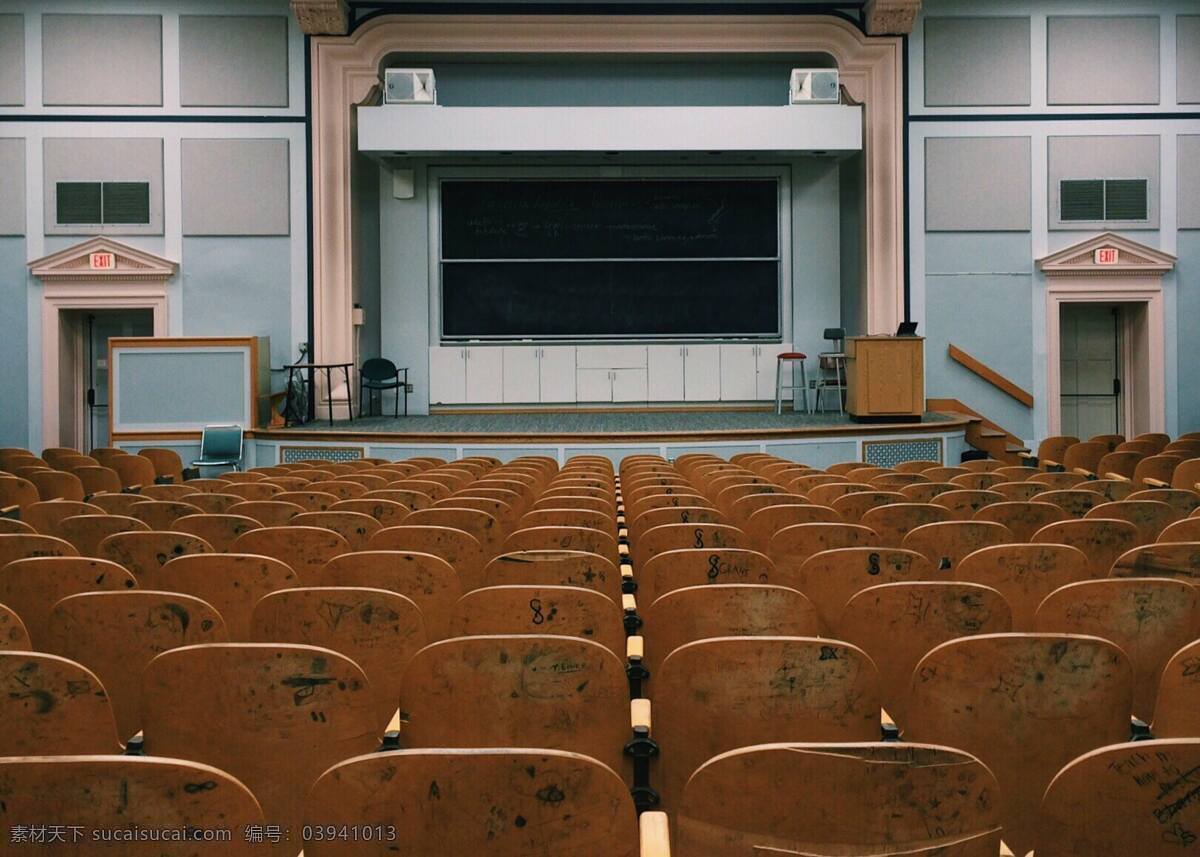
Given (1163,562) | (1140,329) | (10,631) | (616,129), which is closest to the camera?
(10,631)

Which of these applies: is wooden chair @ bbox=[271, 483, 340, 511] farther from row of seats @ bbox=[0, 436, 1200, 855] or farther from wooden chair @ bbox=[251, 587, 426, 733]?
wooden chair @ bbox=[251, 587, 426, 733]

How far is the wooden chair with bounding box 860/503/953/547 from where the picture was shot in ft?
14.5

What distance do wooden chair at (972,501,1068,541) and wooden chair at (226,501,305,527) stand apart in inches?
112

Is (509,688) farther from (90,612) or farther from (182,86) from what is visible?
(182,86)

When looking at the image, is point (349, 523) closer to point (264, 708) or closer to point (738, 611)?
point (738, 611)

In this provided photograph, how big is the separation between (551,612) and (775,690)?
2.45 ft

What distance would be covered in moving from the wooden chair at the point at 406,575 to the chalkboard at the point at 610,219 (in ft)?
38.5

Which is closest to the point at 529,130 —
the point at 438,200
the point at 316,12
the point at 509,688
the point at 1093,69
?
the point at 438,200

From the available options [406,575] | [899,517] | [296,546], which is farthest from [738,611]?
[899,517]

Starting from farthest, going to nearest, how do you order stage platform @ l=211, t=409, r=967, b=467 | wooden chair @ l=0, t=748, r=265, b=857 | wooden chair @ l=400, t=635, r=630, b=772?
stage platform @ l=211, t=409, r=967, b=467
wooden chair @ l=400, t=635, r=630, b=772
wooden chair @ l=0, t=748, r=265, b=857

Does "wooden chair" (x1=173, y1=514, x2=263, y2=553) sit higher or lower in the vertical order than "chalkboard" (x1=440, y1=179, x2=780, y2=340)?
lower

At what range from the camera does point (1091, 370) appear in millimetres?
14492

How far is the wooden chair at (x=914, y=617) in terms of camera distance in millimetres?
2566

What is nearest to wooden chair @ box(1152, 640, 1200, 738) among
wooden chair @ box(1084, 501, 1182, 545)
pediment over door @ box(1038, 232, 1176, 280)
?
wooden chair @ box(1084, 501, 1182, 545)
